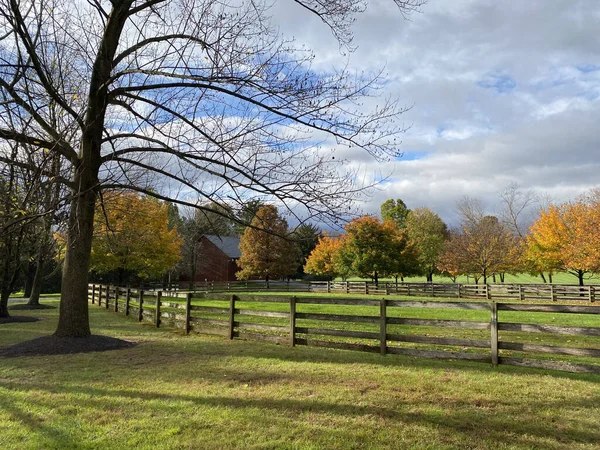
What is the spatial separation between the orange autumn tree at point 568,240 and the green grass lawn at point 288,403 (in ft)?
97.7

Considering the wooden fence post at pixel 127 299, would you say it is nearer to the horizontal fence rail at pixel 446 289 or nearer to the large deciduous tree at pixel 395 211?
the horizontal fence rail at pixel 446 289

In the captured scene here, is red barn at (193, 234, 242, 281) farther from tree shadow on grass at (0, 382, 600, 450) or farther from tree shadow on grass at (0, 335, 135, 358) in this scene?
tree shadow on grass at (0, 382, 600, 450)

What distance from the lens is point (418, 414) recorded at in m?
4.98

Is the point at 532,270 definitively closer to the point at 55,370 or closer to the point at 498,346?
the point at 498,346

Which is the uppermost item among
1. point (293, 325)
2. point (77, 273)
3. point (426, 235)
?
point (426, 235)

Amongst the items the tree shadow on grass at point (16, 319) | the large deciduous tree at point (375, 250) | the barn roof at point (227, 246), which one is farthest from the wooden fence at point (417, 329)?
the barn roof at point (227, 246)

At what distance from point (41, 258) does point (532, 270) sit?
42175 mm

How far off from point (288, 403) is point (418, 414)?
1.54 metres

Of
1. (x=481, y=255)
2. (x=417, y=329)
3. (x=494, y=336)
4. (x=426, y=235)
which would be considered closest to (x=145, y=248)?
(x=417, y=329)

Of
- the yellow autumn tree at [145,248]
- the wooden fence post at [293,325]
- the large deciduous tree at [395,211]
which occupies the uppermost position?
the large deciduous tree at [395,211]

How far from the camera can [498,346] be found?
7348 millimetres

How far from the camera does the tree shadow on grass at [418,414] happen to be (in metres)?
4.37

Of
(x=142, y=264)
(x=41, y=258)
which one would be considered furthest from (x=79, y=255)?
(x=142, y=264)

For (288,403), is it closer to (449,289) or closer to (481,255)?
(449,289)
